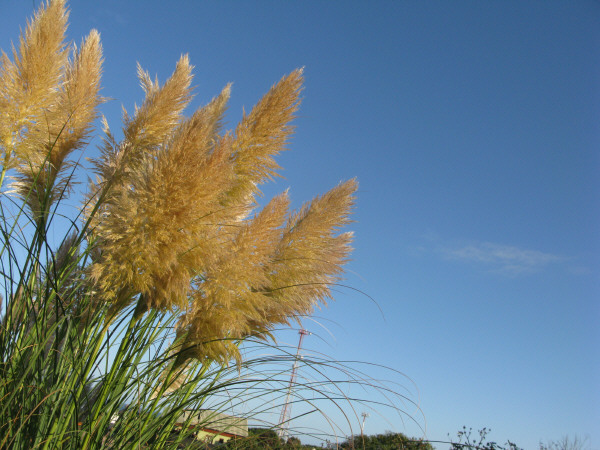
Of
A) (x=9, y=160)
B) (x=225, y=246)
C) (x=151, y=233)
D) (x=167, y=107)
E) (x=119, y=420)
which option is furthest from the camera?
(x=167, y=107)

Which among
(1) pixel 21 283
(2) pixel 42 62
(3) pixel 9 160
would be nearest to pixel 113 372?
(1) pixel 21 283

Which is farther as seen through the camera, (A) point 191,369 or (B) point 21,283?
(A) point 191,369

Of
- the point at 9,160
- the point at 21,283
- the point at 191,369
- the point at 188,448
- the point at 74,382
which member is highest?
the point at 9,160

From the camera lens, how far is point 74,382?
6.26ft

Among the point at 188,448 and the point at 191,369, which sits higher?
the point at 191,369

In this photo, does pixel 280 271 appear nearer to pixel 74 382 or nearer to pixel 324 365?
pixel 324 365

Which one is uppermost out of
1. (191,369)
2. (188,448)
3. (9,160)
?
(9,160)

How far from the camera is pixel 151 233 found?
5.73ft

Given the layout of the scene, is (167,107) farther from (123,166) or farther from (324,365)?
(324,365)

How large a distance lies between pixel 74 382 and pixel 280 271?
0.96 meters

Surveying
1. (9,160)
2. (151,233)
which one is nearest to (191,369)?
(151,233)

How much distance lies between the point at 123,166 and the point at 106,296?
2.44 ft

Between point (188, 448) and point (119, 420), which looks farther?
point (188, 448)

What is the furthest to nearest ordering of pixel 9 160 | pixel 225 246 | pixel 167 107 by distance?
pixel 167 107 < pixel 9 160 < pixel 225 246
